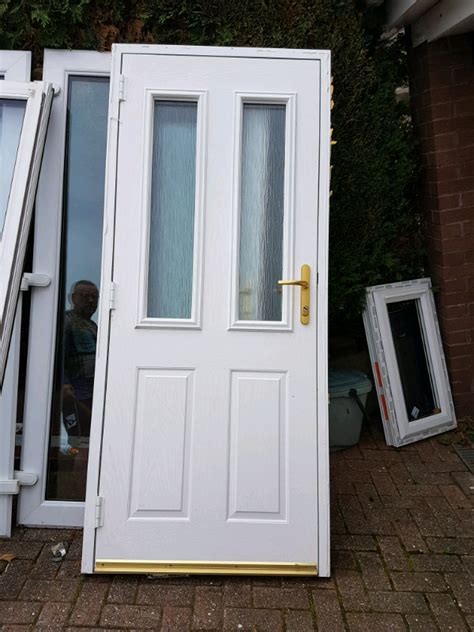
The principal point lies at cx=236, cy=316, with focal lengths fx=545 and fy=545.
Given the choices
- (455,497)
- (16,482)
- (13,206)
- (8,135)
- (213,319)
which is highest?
(8,135)

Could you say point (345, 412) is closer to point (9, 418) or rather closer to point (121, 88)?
point (9, 418)

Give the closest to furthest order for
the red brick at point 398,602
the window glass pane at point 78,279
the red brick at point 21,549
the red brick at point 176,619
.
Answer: the red brick at point 176,619, the red brick at point 398,602, the red brick at point 21,549, the window glass pane at point 78,279

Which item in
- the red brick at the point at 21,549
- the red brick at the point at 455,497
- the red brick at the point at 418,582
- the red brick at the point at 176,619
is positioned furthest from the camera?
the red brick at the point at 455,497

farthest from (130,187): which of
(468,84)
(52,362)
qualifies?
(468,84)

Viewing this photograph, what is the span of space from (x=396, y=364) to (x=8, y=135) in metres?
2.86

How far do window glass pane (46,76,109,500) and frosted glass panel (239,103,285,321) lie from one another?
86 cm

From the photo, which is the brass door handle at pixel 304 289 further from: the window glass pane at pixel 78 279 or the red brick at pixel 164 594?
the red brick at pixel 164 594

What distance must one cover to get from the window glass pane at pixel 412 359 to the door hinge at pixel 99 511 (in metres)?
2.33

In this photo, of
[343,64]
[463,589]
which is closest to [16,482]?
[463,589]

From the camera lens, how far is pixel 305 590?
8.02 ft

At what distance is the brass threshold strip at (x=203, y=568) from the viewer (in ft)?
8.12

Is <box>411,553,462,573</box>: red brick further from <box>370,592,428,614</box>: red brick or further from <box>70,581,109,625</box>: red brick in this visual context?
<box>70,581,109,625</box>: red brick

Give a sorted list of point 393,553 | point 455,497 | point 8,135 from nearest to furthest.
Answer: point 393,553
point 8,135
point 455,497

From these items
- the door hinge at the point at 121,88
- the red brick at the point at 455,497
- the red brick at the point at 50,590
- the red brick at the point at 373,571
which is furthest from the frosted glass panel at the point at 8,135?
the red brick at the point at 455,497
